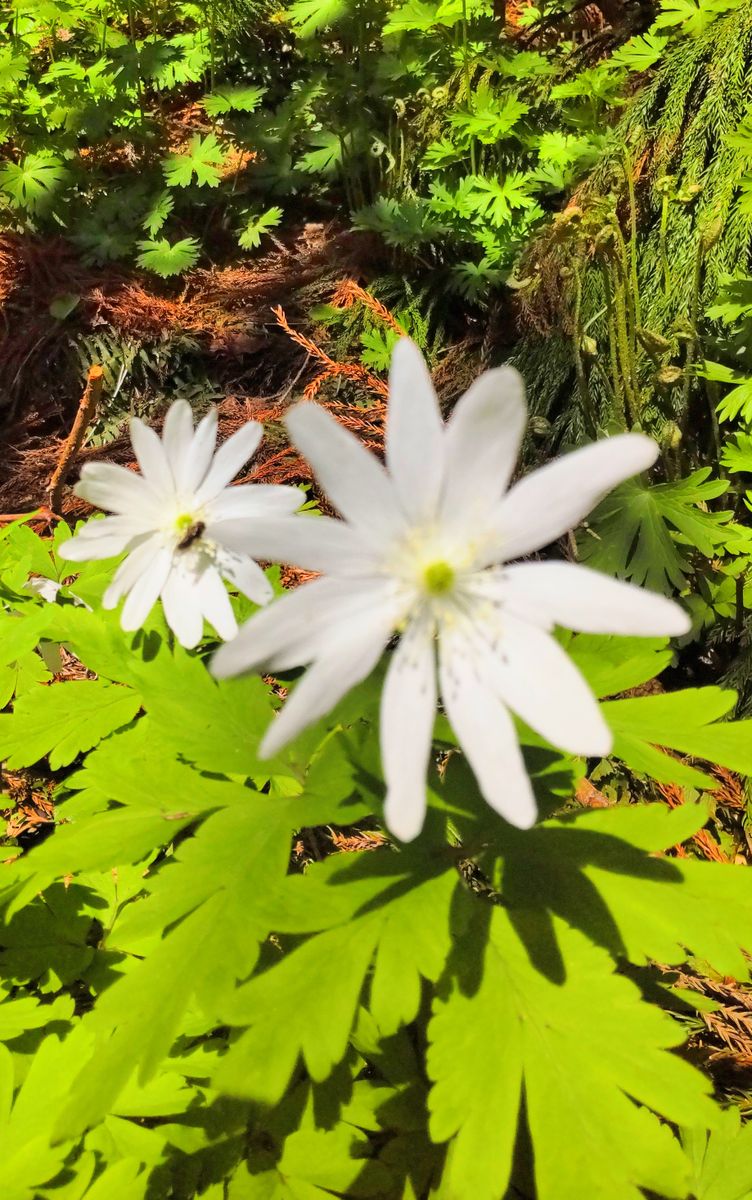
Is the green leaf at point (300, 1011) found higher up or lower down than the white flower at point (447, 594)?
lower down

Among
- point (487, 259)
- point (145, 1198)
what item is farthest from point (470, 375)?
point (145, 1198)

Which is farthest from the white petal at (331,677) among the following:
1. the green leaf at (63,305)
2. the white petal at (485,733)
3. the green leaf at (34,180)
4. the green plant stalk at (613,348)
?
the green leaf at (34,180)

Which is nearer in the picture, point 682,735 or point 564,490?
point 564,490

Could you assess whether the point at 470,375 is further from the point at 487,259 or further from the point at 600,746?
the point at 600,746

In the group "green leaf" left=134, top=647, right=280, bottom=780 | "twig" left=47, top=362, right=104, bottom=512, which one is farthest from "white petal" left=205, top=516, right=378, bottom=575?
"twig" left=47, top=362, right=104, bottom=512

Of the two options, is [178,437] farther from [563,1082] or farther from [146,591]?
[563,1082]

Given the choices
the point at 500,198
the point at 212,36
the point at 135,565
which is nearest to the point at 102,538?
the point at 135,565

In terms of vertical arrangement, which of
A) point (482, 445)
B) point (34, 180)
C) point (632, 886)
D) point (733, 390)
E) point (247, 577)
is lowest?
point (632, 886)

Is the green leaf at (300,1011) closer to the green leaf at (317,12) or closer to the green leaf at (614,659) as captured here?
the green leaf at (614,659)
